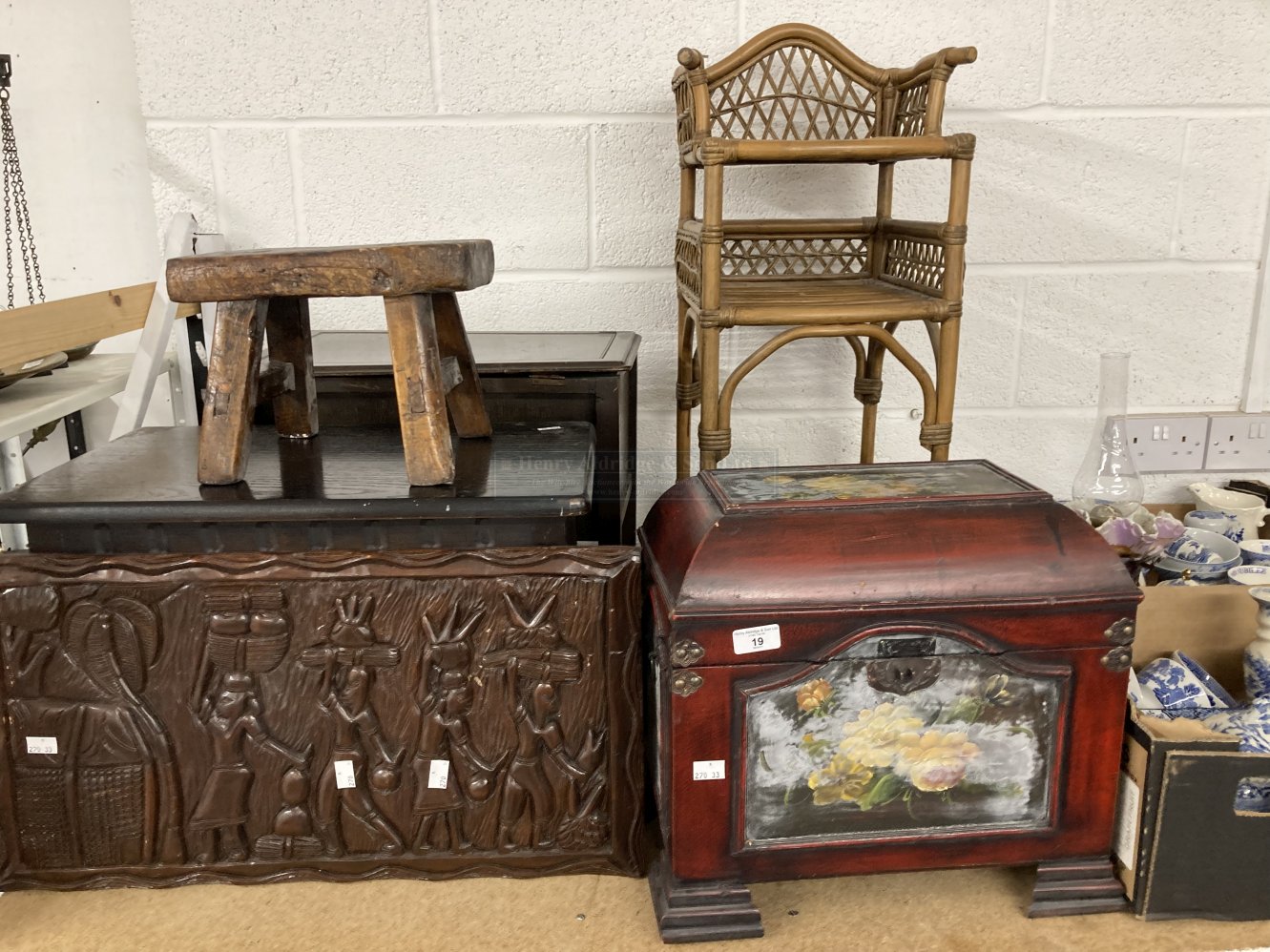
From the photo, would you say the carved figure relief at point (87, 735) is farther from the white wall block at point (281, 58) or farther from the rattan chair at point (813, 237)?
the white wall block at point (281, 58)

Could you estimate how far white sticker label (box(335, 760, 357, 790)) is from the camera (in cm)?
108

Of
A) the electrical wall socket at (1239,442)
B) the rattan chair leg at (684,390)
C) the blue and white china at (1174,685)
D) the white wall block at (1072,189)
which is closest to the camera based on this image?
the blue and white china at (1174,685)

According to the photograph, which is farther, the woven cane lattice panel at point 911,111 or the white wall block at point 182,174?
the white wall block at point 182,174

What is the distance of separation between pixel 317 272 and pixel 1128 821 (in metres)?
1.04

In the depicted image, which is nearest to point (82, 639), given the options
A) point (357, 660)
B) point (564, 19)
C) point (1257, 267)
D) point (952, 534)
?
point (357, 660)

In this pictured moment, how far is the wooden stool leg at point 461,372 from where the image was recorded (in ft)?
3.86

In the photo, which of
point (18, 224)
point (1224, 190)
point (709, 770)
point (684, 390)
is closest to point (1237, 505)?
point (1224, 190)

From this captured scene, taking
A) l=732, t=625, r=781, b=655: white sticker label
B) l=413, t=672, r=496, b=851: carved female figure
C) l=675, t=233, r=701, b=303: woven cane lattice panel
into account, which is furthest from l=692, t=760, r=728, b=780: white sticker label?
l=675, t=233, r=701, b=303: woven cane lattice panel

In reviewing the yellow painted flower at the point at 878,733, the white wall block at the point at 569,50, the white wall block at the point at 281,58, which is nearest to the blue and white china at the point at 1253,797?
the yellow painted flower at the point at 878,733

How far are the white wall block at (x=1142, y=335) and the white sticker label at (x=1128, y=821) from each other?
89cm

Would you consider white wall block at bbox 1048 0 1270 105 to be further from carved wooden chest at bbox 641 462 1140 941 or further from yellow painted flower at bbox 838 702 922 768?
yellow painted flower at bbox 838 702 922 768

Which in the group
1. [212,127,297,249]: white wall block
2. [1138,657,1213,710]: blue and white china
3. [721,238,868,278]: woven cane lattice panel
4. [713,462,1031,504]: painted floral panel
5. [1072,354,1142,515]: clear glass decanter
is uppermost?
[212,127,297,249]: white wall block

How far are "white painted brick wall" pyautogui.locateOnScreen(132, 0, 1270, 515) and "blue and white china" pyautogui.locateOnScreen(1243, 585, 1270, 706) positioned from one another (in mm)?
685

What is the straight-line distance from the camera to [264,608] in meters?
1.04
